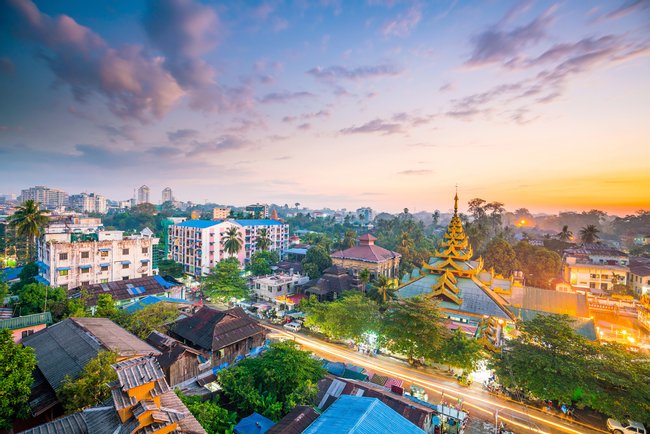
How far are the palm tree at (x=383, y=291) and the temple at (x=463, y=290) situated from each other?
1.21 metres

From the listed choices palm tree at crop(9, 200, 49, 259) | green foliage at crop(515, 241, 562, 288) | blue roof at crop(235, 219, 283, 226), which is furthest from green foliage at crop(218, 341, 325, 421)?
blue roof at crop(235, 219, 283, 226)

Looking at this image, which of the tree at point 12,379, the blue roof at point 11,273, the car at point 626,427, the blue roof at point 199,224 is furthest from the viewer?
the blue roof at point 199,224

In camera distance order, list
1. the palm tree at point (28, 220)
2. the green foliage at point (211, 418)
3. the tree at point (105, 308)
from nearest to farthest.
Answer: the green foliage at point (211, 418) < the tree at point (105, 308) < the palm tree at point (28, 220)

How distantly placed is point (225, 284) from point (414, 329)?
89.9ft

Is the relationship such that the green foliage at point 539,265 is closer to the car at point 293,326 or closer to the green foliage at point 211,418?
the car at point 293,326

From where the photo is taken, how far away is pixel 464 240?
3769 cm

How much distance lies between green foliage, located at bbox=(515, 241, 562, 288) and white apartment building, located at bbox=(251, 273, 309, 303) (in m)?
40.9

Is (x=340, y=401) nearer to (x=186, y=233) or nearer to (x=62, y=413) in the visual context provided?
(x=62, y=413)

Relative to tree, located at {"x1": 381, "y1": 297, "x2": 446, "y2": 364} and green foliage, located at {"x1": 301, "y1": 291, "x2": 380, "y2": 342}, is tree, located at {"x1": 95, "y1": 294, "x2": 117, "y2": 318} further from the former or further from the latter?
tree, located at {"x1": 381, "y1": 297, "x2": 446, "y2": 364}

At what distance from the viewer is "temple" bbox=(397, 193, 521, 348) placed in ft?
101

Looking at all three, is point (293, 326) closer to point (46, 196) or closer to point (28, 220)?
point (28, 220)

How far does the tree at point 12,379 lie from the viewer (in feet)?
41.7

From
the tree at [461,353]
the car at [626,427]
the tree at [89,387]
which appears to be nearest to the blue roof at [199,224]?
the tree at [89,387]

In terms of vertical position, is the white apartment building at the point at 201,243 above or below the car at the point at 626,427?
above
